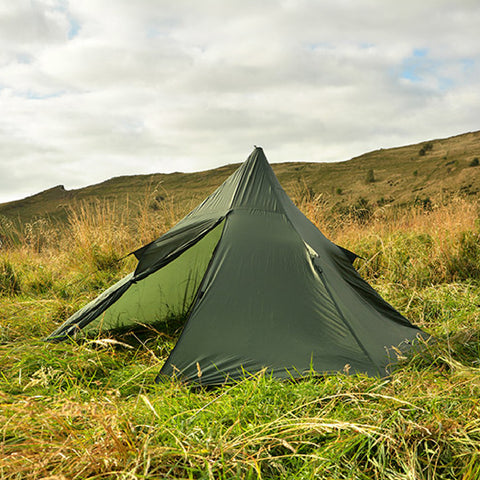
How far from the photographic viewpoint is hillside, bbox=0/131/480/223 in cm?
1988

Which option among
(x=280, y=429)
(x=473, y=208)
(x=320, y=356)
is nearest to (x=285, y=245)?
(x=320, y=356)

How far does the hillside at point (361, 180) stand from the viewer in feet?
65.2

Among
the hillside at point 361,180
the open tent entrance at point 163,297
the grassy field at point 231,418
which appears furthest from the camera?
the hillside at point 361,180

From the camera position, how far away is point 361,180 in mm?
23703

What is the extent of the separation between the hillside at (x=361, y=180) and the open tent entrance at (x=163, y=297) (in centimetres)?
1179

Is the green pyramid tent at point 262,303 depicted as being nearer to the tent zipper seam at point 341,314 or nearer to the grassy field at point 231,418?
the tent zipper seam at point 341,314

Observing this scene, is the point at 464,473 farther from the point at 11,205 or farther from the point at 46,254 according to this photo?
the point at 11,205

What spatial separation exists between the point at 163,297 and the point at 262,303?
53.1 inches

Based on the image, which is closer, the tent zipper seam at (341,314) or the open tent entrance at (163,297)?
the tent zipper seam at (341,314)

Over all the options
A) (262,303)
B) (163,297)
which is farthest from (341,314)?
(163,297)

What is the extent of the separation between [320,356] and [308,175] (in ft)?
81.5

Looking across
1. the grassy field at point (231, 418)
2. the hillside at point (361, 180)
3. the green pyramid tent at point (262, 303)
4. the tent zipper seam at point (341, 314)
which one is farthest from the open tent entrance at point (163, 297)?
the hillside at point (361, 180)

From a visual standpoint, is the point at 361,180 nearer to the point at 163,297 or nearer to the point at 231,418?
the point at 163,297

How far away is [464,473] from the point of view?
1.54 meters
